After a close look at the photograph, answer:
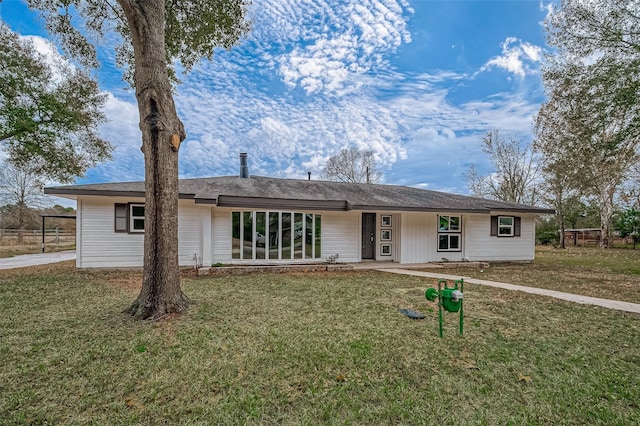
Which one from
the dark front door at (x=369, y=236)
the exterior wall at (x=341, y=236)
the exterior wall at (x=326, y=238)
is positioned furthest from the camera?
the dark front door at (x=369, y=236)

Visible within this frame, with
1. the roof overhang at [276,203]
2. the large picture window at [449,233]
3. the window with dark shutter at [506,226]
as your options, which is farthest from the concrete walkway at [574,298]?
the window with dark shutter at [506,226]

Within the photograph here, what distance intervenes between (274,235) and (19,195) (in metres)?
22.6

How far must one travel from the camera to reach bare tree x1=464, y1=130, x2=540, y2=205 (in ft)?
80.5

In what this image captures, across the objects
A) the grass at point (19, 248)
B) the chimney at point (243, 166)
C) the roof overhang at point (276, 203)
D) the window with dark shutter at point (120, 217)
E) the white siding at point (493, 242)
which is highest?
the chimney at point (243, 166)

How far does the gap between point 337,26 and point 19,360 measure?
12366 millimetres

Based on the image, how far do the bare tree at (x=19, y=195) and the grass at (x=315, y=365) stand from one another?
21.8 meters

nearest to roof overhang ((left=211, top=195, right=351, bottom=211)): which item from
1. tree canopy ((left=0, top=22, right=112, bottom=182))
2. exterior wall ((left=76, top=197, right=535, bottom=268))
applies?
exterior wall ((left=76, top=197, right=535, bottom=268))

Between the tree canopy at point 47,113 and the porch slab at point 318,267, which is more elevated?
the tree canopy at point 47,113

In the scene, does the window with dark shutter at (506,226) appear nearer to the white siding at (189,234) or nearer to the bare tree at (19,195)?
the white siding at (189,234)

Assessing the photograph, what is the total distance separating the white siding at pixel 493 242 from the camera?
12961 mm

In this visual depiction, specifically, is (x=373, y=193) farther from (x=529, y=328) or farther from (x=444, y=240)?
(x=529, y=328)

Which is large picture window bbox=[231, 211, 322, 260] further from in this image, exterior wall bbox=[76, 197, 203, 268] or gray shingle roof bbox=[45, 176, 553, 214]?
exterior wall bbox=[76, 197, 203, 268]

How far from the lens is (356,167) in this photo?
29.4 meters

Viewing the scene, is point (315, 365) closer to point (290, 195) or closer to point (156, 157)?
point (156, 157)
